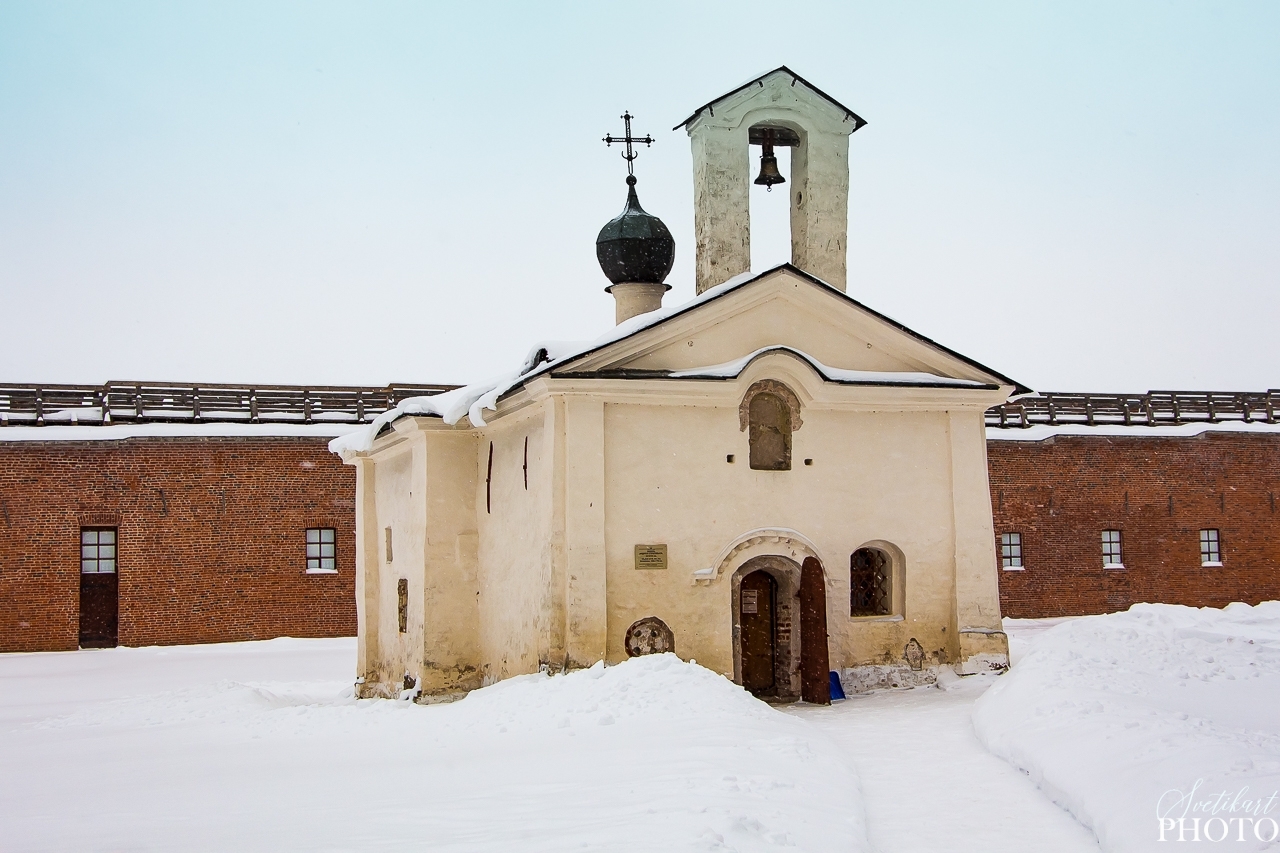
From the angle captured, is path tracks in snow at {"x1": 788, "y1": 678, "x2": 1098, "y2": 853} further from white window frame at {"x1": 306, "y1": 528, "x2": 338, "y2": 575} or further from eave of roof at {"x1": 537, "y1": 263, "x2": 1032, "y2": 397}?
white window frame at {"x1": 306, "y1": 528, "x2": 338, "y2": 575}

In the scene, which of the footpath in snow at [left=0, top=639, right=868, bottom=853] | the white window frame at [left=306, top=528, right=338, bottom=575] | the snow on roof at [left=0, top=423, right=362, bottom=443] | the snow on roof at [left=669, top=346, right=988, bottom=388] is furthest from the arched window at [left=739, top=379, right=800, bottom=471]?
the white window frame at [left=306, top=528, right=338, bottom=575]

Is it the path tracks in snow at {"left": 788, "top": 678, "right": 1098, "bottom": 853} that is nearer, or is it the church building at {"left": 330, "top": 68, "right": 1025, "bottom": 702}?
the path tracks in snow at {"left": 788, "top": 678, "right": 1098, "bottom": 853}

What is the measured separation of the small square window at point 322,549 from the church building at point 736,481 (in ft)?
36.1

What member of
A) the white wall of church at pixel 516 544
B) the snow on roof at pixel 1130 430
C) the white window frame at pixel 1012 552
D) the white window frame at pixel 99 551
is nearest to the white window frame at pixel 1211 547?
the snow on roof at pixel 1130 430

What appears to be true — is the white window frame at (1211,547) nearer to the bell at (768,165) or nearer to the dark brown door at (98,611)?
the bell at (768,165)

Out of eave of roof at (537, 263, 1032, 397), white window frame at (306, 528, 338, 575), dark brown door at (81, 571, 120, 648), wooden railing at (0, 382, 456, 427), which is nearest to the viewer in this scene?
eave of roof at (537, 263, 1032, 397)

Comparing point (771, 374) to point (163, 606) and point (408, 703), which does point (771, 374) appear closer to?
point (408, 703)

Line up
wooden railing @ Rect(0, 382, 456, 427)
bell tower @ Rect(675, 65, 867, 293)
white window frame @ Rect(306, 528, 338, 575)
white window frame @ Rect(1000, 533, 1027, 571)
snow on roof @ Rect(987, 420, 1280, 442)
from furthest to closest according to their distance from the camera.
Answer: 1. snow on roof @ Rect(987, 420, 1280, 442)
2. white window frame @ Rect(1000, 533, 1027, 571)
3. white window frame @ Rect(306, 528, 338, 575)
4. wooden railing @ Rect(0, 382, 456, 427)
5. bell tower @ Rect(675, 65, 867, 293)

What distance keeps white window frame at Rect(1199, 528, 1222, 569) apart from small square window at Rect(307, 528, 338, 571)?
2056 centimetres

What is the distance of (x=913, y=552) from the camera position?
1398 centimetres

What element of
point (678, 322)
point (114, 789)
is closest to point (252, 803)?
point (114, 789)

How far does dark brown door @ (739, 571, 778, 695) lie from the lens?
537 inches

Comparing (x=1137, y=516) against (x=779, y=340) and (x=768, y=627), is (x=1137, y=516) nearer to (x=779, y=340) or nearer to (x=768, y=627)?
(x=768, y=627)

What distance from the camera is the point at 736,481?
13.2m
